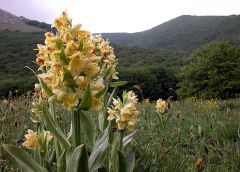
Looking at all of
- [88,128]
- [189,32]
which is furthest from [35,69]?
[189,32]

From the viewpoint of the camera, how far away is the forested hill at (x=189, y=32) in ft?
348

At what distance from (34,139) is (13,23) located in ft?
307

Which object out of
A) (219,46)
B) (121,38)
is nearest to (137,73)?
(219,46)

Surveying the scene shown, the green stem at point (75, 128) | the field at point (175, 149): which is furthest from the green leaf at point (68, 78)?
the field at point (175, 149)

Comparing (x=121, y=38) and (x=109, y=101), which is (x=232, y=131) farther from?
(x=121, y=38)

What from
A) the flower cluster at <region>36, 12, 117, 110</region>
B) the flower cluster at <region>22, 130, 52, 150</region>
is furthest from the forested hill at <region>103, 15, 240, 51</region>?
the flower cluster at <region>36, 12, 117, 110</region>

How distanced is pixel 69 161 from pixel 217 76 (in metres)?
23.2

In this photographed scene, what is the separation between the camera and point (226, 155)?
2.77m

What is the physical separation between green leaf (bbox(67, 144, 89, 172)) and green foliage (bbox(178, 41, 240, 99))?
2157 cm

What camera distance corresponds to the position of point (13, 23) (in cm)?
9062

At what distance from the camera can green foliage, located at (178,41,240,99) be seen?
76.3ft

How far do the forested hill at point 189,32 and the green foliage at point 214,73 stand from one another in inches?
2728

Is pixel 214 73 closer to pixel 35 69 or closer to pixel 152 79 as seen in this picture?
pixel 35 69

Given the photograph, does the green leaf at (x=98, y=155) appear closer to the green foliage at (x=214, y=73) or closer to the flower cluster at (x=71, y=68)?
the flower cluster at (x=71, y=68)
